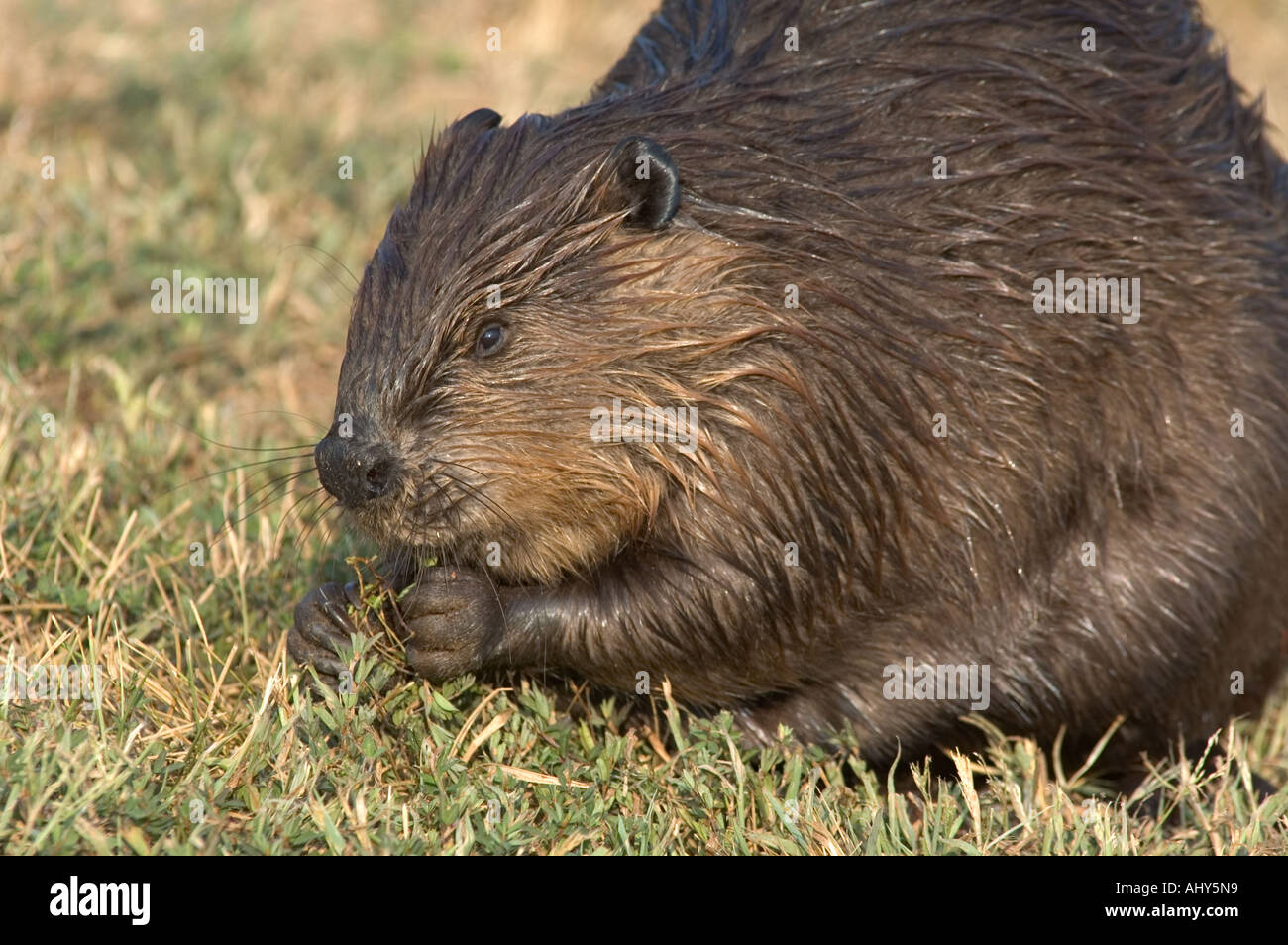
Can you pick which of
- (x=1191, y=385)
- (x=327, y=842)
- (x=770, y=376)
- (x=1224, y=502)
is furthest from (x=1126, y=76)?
(x=327, y=842)

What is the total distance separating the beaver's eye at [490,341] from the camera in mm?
3178

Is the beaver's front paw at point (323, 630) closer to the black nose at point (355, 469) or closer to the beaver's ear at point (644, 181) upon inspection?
the black nose at point (355, 469)

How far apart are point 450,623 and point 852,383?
855 millimetres

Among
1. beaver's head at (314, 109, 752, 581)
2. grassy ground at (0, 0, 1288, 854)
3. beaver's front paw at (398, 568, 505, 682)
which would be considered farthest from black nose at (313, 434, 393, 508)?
grassy ground at (0, 0, 1288, 854)

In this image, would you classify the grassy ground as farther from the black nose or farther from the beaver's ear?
the beaver's ear

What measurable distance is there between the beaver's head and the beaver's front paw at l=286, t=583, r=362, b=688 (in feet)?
→ 0.55

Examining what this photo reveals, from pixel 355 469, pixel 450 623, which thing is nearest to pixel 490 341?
pixel 355 469

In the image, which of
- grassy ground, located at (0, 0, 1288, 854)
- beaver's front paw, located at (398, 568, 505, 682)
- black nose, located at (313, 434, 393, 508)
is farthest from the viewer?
beaver's front paw, located at (398, 568, 505, 682)

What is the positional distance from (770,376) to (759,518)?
0.26 meters

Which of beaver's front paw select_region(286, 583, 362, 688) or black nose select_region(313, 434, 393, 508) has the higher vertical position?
black nose select_region(313, 434, 393, 508)

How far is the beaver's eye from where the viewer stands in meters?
3.18

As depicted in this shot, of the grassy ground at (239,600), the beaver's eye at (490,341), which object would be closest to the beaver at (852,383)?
the beaver's eye at (490,341)

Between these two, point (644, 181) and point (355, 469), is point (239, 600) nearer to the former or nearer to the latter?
point (355, 469)
